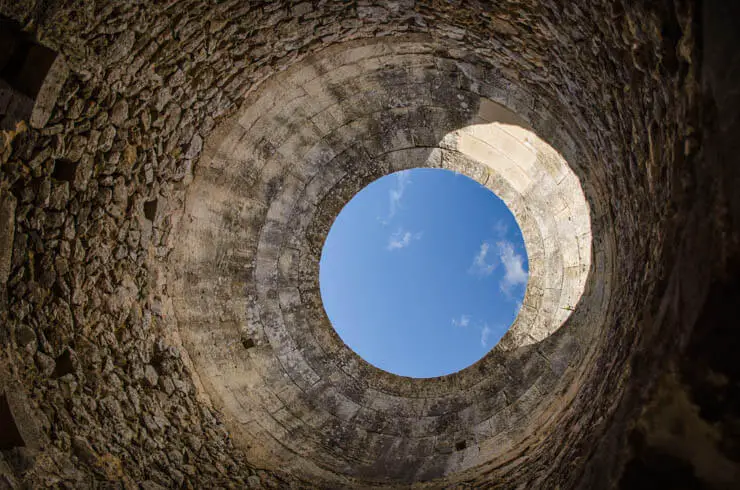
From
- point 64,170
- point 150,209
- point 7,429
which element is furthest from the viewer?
point 150,209

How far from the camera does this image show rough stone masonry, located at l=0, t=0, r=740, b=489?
226 cm

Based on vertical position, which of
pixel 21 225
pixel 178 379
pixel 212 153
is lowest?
pixel 178 379

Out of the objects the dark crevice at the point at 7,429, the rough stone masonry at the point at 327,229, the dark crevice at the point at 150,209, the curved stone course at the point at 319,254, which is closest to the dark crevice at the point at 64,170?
the rough stone masonry at the point at 327,229

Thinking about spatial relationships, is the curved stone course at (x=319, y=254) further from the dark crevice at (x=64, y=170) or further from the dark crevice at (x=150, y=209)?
the dark crevice at (x=64, y=170)

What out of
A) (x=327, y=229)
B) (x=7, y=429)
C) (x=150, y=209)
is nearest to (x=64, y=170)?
(x=150, y=209)

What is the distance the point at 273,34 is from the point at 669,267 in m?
4.42

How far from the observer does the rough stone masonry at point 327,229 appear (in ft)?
7.41

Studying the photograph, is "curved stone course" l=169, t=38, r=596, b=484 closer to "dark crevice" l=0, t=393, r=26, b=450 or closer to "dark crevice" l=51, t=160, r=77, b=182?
"dark crevice" l=51, t=160, r=77, b=182

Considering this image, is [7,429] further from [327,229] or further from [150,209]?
[327,229]

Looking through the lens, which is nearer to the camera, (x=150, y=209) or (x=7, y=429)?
(x=7, y=429)

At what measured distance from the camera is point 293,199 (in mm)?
6457

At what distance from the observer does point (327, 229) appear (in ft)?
22.1

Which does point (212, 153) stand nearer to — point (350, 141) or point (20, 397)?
point (350, 141)

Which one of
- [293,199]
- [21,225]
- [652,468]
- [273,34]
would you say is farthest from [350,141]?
[652,468]
